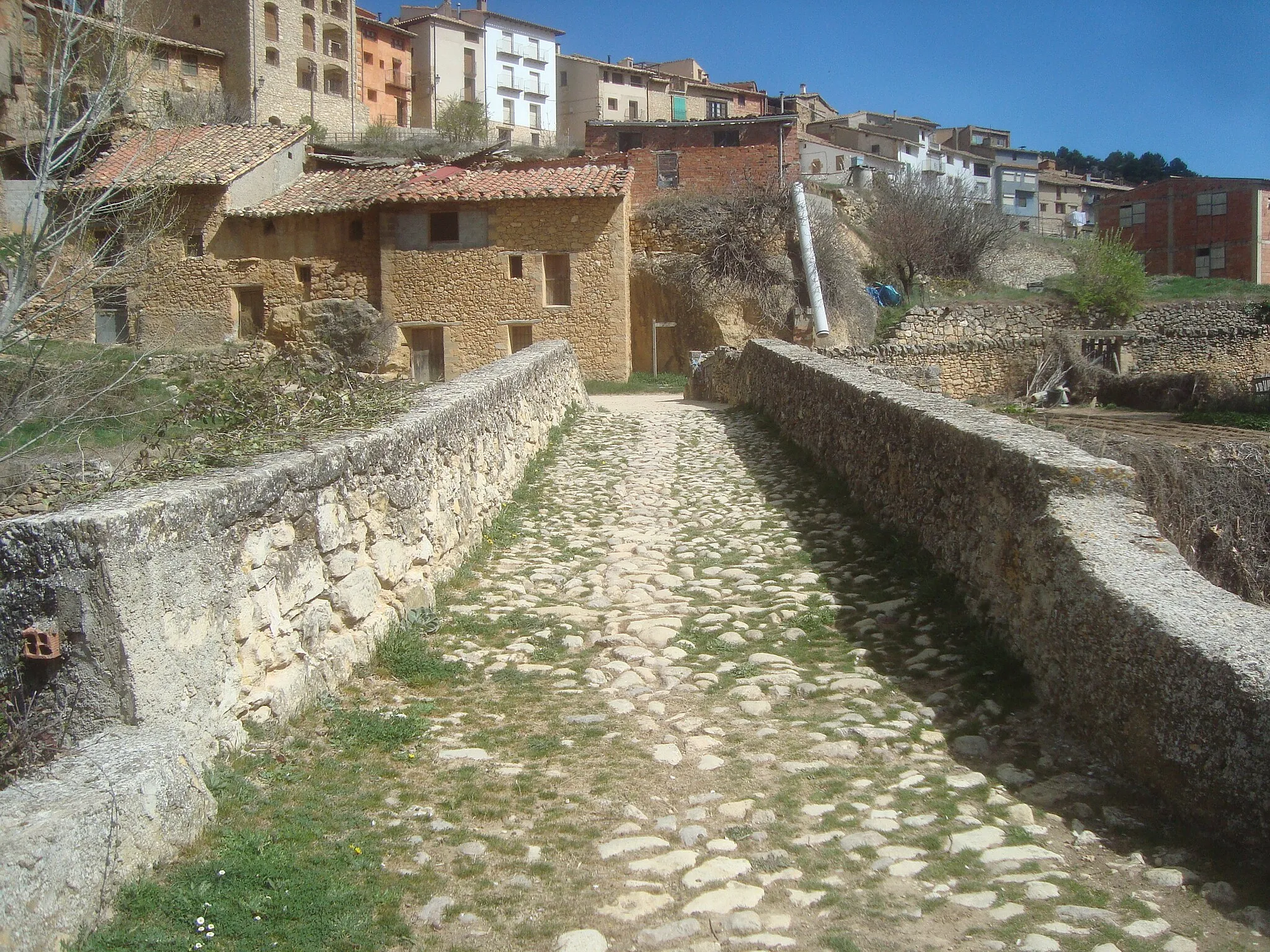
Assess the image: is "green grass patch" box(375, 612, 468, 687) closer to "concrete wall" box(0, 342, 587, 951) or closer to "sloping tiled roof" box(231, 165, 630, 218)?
"concrete wall" box(0, 342, 587, 951)

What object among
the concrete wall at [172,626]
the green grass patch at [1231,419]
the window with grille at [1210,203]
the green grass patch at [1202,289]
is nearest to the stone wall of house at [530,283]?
the green grass patch at [1231,419]

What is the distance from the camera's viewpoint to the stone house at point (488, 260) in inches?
1015

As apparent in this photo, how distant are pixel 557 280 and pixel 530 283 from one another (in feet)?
2.38

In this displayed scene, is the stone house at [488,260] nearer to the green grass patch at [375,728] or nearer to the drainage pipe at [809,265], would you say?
the drainage pipe at [809,265]

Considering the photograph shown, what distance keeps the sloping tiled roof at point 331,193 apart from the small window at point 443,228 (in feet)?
4.79

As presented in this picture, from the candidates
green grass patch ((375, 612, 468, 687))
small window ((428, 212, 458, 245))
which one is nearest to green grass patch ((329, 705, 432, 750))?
green grass patch ((375, 612, 468, 687))

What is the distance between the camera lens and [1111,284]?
33594 mm

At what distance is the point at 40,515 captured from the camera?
309 centimetres

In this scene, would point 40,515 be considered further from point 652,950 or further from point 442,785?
point 652,950

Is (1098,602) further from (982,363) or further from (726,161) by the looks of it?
(726,161)

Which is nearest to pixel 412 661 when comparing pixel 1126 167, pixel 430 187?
pixel 430 187

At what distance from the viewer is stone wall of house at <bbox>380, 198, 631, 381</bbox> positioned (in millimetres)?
25797

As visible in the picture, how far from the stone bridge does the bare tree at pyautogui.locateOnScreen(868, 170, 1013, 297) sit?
101ft

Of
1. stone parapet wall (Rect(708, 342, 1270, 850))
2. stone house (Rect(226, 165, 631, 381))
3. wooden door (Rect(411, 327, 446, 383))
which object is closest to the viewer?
stone parapet wall (Rect(708, 342, 1270, 850))
